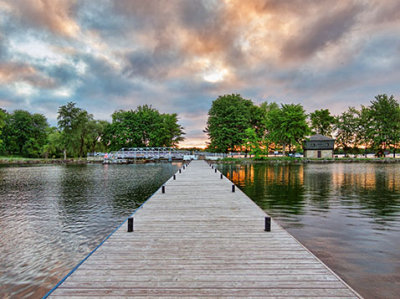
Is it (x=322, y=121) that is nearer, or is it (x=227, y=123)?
(x=227, y=123)

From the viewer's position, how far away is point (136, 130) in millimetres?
74938

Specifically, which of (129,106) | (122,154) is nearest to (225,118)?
(122,154)

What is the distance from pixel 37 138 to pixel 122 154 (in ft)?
126

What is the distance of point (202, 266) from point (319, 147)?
7517cm

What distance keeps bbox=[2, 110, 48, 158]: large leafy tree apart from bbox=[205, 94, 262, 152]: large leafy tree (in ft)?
204

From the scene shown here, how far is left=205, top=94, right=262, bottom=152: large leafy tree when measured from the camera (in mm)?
67000

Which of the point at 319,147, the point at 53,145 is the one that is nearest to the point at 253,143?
the point at 319,147

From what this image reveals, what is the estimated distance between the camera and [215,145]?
7012 centimetres

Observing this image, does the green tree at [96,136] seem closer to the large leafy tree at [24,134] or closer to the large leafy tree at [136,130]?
the large leafy tree at [136,130]

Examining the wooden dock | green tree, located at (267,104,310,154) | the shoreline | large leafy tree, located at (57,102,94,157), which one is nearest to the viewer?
the wooden dock

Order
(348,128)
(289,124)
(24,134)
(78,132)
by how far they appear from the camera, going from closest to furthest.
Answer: (289,124)
(78,132)
(24,134)
(348,128)

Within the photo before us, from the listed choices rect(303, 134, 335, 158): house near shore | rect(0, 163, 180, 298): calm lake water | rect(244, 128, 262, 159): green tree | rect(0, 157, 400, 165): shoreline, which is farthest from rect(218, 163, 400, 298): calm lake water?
rect(303, 134, 335, 158): house near shore

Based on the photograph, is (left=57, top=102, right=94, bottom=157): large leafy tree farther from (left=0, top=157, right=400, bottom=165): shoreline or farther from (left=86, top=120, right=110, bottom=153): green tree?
(left=0, top=157, right=400, bottom=165): shoreline

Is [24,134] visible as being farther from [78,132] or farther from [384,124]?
[384,124]
